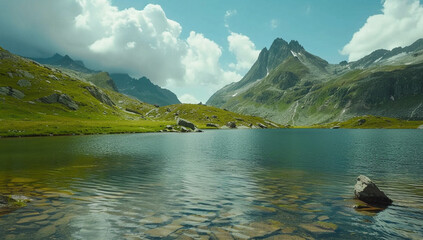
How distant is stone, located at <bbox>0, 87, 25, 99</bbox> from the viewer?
140000mm

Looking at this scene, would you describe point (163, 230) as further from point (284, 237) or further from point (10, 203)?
point (10, 203)

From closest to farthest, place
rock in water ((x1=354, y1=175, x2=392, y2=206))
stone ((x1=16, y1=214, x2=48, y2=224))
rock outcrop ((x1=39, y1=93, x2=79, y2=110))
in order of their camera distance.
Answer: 1. stone ((x1=16, y1=214, x2=48, y2=224))
2. rock in water ((x1=354, y1=175, x2=392, y2=206))
3. rock outcrop ((x1=39, y1=93, x2=79, y2=110))

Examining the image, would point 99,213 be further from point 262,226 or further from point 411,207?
point 411,207

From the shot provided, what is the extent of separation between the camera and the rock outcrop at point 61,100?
152 m

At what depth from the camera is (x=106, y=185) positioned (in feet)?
77.5

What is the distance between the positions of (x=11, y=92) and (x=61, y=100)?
25.6m

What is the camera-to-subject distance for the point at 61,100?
157m

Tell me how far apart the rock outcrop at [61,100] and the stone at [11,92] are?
10841 millimetres

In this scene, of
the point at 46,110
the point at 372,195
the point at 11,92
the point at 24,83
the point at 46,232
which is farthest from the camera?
the point at 24,83

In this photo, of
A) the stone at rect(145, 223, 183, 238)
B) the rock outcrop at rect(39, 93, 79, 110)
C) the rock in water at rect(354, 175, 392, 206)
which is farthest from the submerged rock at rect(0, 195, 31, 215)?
the rock outcrop at rect(39, 93, 79, 110)

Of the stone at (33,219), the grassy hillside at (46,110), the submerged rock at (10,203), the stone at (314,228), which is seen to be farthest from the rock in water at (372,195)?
the grassy hillside at (46,110)

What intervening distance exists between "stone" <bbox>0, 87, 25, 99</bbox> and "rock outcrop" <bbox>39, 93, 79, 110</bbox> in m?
10.8

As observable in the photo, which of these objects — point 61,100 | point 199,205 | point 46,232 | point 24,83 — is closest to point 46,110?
point 61,100

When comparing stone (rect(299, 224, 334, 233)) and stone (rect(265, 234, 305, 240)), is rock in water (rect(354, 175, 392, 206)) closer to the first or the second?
stone (rect(299, 224, 334, 233))
